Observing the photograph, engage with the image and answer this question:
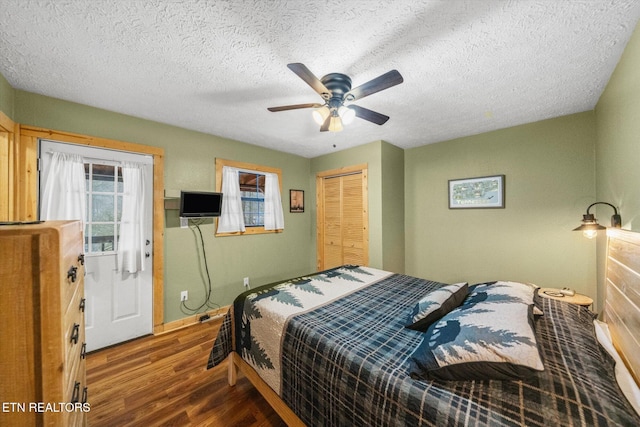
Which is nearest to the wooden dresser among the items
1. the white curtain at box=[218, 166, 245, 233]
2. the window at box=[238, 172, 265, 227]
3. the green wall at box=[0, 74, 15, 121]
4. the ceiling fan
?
the ceiling fan

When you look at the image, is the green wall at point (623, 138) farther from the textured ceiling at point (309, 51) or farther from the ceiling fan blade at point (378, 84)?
the ceiling fan blade at point (378, 84)

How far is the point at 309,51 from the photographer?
1.52m

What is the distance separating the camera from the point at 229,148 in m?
3.34

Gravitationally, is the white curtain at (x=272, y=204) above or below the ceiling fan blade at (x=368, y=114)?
below

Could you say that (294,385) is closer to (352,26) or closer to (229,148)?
(352,26)

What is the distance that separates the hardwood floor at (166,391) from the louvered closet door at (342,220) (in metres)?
2.23

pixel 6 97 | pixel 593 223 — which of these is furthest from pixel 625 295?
pixel 6 97

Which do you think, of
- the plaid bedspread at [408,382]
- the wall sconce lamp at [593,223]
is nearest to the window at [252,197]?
the plaid bedspread at [408,382]

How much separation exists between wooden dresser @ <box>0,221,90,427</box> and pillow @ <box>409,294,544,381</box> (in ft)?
4.35

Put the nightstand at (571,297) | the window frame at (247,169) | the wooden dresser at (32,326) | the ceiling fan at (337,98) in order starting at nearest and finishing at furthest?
the wooden dresser at (32,326)
the ceiling fan at (337,98)
the nightstand at (571,297)
the window frame at (247,169)

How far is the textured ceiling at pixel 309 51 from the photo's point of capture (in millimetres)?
1244

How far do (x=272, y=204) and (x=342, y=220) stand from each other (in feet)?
3.93

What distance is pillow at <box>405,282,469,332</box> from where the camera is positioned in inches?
56.3

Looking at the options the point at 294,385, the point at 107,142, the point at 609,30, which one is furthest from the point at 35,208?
the point at 609,30
